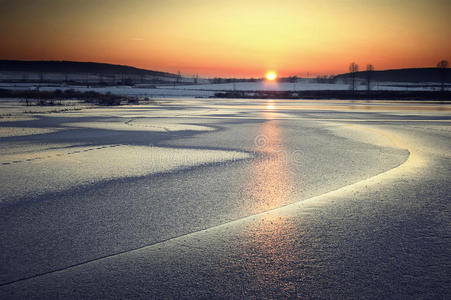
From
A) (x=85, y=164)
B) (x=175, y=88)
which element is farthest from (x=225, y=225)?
(x=175, y=88)

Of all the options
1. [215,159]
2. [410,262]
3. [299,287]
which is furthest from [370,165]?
[299,287]

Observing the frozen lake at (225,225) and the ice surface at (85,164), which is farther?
the ice surface at (85,164)

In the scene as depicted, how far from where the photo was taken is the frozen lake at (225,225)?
279 cm

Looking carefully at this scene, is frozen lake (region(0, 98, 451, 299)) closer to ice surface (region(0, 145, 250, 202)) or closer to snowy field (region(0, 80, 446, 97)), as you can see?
ice surface (region(0, 145, 250, 202))

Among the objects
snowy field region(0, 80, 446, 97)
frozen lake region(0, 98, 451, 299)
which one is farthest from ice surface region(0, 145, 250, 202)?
snowy field region(0, 80, 446, 97)

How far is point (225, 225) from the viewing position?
4012 mm

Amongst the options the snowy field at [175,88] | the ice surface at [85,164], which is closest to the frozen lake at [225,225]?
the ice surface at [85,164]

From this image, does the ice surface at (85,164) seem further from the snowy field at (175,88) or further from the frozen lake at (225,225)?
the snowy field at (175,88)

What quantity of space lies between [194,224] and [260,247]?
0.93m

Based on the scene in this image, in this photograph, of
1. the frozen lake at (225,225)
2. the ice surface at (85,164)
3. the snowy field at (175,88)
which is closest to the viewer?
the frozen lake at (225,225)

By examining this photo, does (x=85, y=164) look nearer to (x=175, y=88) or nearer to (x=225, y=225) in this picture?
(x=225, y=225)

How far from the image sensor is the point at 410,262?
10.2ft

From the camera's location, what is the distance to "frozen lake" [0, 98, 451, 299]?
2793 mm

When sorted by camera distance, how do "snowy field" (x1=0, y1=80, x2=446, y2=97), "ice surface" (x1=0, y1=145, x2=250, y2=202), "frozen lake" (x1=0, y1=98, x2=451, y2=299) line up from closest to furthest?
"frozen lake" (x1=0, y1=98, x2=451, y2=299), "ice surface" (x1=0, y1=145, x2=250, y2=202), "snowy field" (x1=0, y1=80, x2=446, y2=97)
